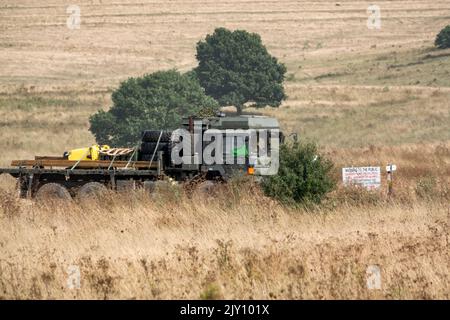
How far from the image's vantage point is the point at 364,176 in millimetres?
22719

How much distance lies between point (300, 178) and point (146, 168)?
4536 mm

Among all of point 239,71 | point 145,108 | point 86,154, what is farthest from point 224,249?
point 239,71

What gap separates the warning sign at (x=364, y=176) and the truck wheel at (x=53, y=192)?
6790mm

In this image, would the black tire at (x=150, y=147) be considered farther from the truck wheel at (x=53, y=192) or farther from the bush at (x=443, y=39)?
the bush at (x=443, y=39)

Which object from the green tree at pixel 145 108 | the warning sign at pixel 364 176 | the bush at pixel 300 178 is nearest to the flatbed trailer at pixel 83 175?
the bush at pixel 300 178

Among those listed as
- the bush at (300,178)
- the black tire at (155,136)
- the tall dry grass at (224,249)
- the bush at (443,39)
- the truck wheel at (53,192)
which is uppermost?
the bush at (443,39)

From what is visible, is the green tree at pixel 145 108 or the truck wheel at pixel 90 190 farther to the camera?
the green tree at pixel 145 108

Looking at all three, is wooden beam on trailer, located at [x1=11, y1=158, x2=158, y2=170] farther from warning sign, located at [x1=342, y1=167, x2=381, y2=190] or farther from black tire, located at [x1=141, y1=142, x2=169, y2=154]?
warning sign, located at [x1=342, y1=167, x2=381, y2=190]

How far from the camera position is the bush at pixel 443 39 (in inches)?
3639

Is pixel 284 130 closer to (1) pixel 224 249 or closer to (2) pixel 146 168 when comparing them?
(2) pixel 146 168

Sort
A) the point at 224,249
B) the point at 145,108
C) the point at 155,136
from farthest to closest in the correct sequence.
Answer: the point at 145,108 → the point at 155,136 → the point at 224,249
